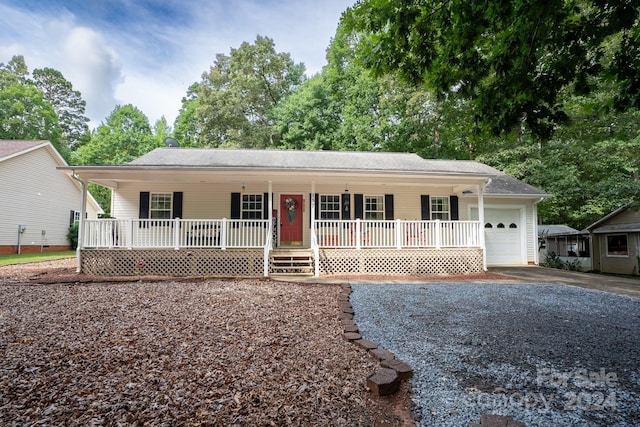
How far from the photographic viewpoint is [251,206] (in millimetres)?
10898

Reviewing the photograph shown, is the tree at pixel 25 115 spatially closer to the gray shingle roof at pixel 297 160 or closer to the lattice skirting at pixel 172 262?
the gray shingle roof at pixel 297 160

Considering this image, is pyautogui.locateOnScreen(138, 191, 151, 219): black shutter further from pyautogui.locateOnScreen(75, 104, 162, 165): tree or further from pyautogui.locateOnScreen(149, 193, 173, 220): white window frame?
pyautogui.locateOnScreen(75, 104, 162, 165): tree

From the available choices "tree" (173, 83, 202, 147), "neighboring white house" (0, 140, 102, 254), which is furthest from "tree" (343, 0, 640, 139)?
"tree" (173, 83, 202, 147)

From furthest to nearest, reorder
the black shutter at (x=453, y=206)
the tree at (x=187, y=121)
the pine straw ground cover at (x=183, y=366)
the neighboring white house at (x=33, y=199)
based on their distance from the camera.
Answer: the tree at (x=187, y=121) → the neighboring white house at (x=33, y=199) → the black shutter at (x=453, y=206) → the pine straw ground cover at (x=183, y=366)

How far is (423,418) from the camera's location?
2.09 meters

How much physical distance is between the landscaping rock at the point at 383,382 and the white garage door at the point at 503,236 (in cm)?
1126

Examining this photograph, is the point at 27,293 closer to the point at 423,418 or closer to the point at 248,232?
the point at 248,232

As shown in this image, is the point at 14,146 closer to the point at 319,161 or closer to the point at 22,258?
the point at 22,258

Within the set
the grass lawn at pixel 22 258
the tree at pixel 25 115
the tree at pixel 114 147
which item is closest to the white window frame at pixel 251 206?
the grass lawn at pixel 22 258

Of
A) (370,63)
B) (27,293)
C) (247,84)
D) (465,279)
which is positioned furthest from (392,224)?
(247,84)

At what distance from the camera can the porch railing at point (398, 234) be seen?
364 inches

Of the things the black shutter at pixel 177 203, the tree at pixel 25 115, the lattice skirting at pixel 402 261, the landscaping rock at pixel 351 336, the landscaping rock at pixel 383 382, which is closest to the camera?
the landscaping rock at pixel 383 382

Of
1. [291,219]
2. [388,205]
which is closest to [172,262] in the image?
[291,219]

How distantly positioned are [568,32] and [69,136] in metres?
45.5
